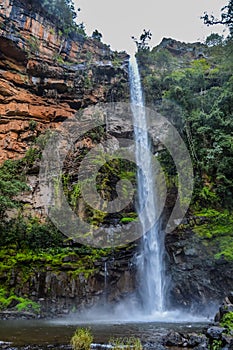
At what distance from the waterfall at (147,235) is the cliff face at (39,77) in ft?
12.3

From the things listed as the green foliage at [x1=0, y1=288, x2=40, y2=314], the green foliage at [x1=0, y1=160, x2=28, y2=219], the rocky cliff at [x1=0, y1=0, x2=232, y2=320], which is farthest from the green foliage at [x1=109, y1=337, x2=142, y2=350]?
the green foliage at [x1=0, y1=160, x2=28, y2=219]

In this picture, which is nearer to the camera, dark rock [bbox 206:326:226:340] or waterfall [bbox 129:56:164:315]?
dark rock [bbox 206:326:226:340]

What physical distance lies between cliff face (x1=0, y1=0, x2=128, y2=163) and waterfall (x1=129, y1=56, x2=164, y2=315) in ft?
12.3

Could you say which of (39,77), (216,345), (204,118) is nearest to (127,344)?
(216,345)

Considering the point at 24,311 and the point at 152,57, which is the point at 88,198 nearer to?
the point at 24,311

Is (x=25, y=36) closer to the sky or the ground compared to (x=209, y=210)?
closer to the sky

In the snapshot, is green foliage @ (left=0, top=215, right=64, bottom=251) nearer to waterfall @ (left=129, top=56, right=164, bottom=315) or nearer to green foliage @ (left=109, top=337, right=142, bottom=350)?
waterfall @ (left=129, top=56, right=164, bottom=315)

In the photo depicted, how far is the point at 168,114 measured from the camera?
800 inches

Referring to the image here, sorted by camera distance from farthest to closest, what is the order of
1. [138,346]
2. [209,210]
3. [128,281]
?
[209,210]
[128,281]
[138,346]

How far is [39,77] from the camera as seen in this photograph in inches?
839

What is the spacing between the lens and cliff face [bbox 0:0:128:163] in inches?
775

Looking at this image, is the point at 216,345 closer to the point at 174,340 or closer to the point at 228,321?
the point at 174,340

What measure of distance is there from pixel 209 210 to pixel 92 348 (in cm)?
1079

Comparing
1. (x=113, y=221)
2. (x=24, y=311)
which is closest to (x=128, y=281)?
(x=113, y=221)
